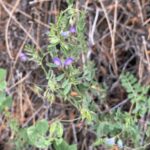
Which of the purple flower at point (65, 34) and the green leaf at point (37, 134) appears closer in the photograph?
the purple flower at point (65, 34)

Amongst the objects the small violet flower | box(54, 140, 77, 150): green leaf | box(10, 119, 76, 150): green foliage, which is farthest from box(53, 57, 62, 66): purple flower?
box(54, 140, 77, 150): green leaf

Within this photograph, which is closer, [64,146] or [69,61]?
[69,61]

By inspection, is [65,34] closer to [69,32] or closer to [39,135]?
[69,32]

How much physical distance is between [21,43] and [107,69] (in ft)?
1.18

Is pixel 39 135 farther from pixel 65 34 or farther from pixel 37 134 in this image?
pixel 65 34

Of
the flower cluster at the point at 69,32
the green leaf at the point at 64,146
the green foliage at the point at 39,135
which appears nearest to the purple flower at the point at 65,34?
the flower cluster at the point at 69,32

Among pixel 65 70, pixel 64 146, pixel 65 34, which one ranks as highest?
pixel 65 34

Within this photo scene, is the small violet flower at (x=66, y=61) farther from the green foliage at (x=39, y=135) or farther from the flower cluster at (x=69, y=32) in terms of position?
the green foliage at (x=39, y=135)

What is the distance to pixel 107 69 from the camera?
1792 mm

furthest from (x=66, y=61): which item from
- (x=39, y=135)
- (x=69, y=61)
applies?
(x=39, y=135)

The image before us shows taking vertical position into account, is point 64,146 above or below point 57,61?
below

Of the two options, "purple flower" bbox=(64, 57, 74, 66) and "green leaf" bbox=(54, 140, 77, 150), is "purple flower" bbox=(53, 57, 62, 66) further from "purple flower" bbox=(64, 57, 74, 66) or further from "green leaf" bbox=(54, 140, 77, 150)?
"green leaf" bbox=(54, 140, 77, 150)

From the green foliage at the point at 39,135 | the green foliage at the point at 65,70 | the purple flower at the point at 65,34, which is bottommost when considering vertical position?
the green foliage at the point at 39,135

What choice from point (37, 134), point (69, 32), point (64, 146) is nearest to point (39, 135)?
point (37, 134)
